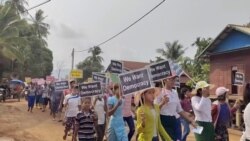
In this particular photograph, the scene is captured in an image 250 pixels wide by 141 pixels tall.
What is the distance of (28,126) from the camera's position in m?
18.8

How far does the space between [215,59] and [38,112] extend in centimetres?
1149

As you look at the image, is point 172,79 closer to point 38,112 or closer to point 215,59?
point 38,112

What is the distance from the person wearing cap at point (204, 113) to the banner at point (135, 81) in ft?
3.79

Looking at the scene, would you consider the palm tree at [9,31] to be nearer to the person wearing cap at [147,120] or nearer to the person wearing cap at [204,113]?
the person wearing cap at [204,113]

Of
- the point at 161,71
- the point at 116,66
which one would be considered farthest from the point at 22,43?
the point at 161,71

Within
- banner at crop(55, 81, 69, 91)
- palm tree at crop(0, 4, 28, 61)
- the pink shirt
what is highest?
palm tree at crop(0, 4, 28, 61)

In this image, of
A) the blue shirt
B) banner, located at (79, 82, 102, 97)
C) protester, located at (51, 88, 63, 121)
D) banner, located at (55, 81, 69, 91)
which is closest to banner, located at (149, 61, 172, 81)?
the blue shirt

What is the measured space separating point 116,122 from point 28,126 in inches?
401

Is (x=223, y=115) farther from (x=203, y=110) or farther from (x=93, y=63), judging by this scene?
(x=93, y=63)

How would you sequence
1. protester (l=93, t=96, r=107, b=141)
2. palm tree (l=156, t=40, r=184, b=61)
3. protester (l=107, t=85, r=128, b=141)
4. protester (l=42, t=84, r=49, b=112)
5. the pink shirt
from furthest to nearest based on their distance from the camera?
palm tree (l=156, t=40, r=184, b=61) → protester (l=42, t=84, r=49, b=112) → protester (l=93, t=96, r=107, b=141) → the pink shirt → protester (l=107, t=85, r=128, b=141)

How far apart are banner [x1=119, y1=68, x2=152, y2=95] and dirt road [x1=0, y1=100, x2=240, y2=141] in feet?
23.2

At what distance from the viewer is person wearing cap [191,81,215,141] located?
841 cm

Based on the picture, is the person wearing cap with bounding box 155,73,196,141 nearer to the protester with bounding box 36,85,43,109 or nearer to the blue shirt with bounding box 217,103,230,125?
the blue shirt with bounding box 217,103,230,125

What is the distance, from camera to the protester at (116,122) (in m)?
9.32
